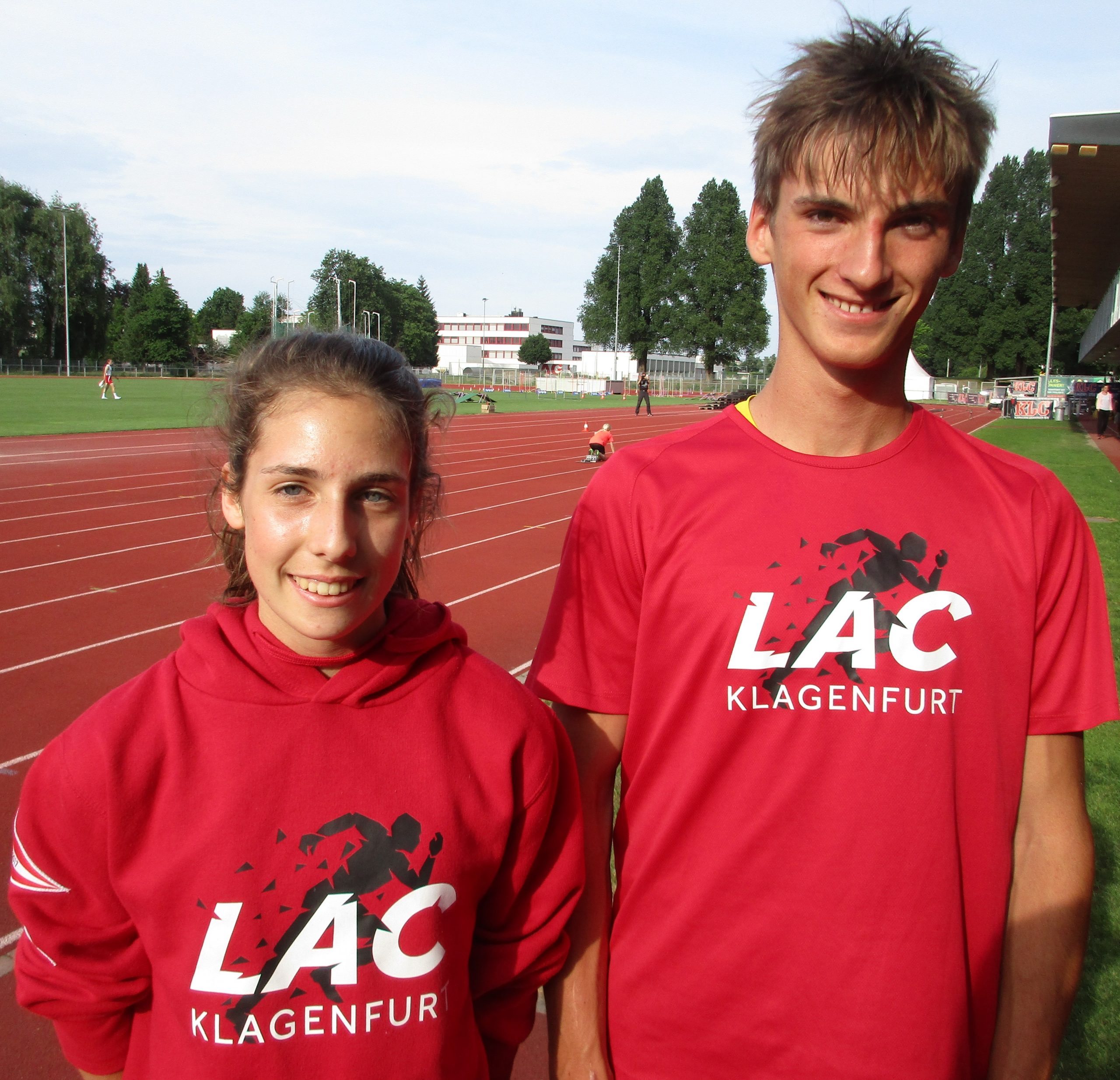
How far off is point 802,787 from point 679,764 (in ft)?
0.58

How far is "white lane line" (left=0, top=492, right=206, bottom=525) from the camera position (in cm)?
1123

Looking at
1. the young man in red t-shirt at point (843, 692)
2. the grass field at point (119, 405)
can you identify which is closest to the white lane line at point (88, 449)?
the grass field at point (119, 405)

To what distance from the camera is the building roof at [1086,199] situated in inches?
521

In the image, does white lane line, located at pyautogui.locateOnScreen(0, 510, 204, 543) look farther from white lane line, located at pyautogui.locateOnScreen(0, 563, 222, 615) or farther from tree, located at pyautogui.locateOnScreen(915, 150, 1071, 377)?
tree, located at pyautogui.locateOnScreen(915, 150, 1071, 377)

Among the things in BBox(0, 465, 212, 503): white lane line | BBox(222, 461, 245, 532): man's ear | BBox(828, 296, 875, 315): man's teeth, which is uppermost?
BBox(828, 296, 875, 315): man's teeth

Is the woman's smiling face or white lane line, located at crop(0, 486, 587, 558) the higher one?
the woman's smiling face

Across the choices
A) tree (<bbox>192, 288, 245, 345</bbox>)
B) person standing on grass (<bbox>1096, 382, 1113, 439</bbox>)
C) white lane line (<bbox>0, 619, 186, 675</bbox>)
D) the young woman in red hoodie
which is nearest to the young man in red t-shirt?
the young woman in red hoodie

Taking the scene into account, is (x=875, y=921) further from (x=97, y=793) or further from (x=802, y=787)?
(x=97, y=793)

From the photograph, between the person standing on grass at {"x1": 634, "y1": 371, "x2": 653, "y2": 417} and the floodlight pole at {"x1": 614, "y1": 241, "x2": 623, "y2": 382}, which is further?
the floodlight pole at {"x1": 614, "y1": 241, "x2": 623, "y2": 382}

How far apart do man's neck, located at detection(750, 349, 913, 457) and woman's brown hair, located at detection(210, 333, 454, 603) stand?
610 millimetres

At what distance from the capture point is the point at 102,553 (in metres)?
9.60

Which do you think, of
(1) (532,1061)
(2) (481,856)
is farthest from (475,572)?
(2) (481,856)

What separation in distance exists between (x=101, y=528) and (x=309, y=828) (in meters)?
10.8

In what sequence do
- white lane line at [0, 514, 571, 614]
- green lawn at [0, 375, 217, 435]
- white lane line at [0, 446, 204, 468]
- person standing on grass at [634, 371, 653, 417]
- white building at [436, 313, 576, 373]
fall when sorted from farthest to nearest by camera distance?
white building at [436, 313, 576, 373], person standing on grass at [634, 371, 653, 417], green lawn at [0, 375, 217, 435], white lane line at [0, 446, 204, 468], white lane line at [0, 514, 571, 614]
